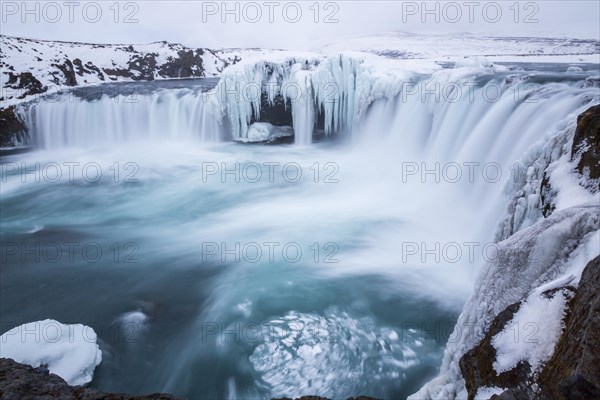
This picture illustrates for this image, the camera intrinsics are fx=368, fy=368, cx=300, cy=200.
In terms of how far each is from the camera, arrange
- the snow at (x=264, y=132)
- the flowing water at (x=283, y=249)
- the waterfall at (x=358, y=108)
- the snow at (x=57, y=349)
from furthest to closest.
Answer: the snow at (x=264, y=132)
the waterfall at (x=358, y=108)
the flowing water at (x=283, y=249)
the snow at (x=57, y=349)

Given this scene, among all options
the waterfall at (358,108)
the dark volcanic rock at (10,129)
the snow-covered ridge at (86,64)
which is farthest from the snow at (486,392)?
the snow-covered ridge at (86,64)

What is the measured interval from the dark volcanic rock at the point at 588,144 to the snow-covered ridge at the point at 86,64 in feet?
64.8

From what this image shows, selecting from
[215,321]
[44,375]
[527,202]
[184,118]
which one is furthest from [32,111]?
[527,202]

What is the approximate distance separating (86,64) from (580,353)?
29.8m

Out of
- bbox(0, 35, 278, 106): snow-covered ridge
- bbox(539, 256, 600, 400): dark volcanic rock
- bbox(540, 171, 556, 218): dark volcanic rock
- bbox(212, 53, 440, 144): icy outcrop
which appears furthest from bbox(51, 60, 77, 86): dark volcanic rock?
bbox(539, 256, 600, 400): dark volcanic rock

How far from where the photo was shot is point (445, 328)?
182 inches

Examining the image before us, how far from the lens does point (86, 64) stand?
24906 millimetres

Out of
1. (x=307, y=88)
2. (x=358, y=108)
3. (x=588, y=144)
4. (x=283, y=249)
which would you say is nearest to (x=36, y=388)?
(x=588, y=144)

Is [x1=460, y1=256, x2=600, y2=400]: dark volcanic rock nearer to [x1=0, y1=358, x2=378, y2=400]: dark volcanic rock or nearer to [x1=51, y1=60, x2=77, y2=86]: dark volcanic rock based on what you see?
[x1=0, y1=358, x2=378, y2=400]: dark volcanic rock

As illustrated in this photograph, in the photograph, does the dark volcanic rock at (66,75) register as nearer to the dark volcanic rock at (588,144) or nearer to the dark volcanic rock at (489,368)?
the dark volcanic rock at (588,144)

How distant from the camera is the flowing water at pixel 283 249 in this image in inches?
167

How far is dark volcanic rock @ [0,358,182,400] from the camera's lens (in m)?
2.05

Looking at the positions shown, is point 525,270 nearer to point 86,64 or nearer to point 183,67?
point 86,64

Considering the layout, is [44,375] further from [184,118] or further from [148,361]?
[184,118]
